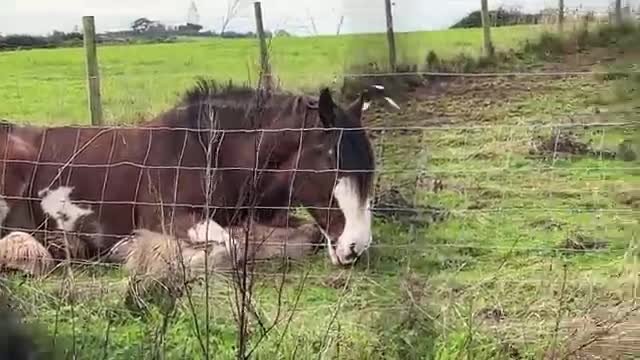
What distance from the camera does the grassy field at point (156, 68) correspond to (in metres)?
7.11

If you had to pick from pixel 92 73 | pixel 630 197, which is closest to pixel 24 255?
pixel 630 197

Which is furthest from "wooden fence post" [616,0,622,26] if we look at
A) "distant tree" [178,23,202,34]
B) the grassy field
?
"distant tree" [178,23,202,34]

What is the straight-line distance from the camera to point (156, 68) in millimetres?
11602

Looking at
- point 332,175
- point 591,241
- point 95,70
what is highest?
point 95,70

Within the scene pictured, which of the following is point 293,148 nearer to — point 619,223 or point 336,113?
point 336,113

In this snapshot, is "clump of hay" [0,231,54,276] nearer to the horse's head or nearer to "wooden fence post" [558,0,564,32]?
the horse's head

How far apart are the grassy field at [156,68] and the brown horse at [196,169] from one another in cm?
41

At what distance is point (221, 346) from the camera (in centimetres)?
357

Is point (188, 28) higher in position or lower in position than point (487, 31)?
higher

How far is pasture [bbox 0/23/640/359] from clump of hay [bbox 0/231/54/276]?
0.65ft

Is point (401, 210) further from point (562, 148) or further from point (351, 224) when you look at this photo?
point (562, 148)

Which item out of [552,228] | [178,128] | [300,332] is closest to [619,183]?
[552,228]

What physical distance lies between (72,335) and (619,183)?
4.49 meters

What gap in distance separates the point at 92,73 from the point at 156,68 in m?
3.30
